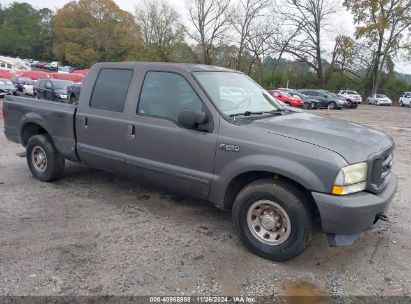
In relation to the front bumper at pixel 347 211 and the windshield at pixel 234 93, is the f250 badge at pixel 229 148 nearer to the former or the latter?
the windshield at pixel 234 93

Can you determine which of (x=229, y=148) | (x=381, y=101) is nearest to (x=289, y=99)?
(x=381, y=101)

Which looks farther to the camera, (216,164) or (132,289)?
(216,164)

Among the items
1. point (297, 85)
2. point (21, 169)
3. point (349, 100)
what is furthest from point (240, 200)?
point (297, 85)

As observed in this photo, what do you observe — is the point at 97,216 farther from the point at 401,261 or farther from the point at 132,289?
the point at 401,261

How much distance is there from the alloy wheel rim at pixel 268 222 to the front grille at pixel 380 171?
84 centimetres

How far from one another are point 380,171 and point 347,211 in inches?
24.7

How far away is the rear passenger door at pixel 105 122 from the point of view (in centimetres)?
457

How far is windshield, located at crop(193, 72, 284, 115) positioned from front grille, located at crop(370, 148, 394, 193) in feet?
4.53

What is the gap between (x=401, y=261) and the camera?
12.1 feet

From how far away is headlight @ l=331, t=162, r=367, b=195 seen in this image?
3148 millimetres

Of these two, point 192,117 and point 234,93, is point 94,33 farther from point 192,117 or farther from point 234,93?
point 192,117

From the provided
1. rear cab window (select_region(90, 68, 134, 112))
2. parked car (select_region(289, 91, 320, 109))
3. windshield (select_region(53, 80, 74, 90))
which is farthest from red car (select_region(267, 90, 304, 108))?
rear cab window (select_region(90, 68, 134, 112))

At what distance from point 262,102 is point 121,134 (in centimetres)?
174

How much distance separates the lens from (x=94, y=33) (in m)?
A: 73.6
